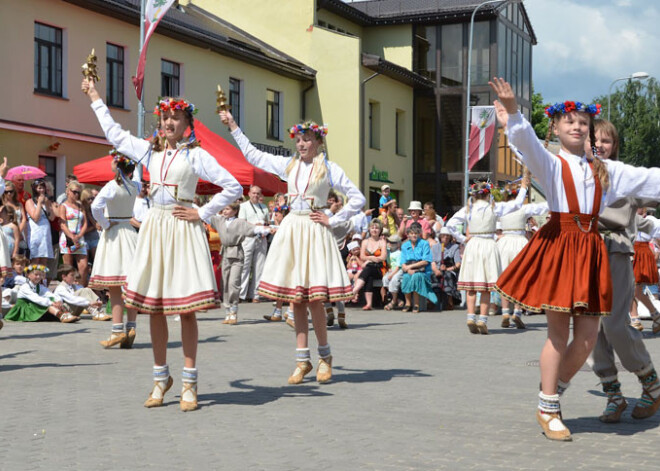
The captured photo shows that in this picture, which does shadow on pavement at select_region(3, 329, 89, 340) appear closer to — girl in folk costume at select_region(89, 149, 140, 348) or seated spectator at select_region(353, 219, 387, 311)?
girl in folk costume at select_region(89, 149, 140, 348)

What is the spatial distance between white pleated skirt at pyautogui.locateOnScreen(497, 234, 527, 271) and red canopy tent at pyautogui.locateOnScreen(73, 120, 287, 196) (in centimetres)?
560

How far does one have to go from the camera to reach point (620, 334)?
6746mm

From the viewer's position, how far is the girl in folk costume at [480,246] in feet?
48.3

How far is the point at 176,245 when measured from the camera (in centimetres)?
750

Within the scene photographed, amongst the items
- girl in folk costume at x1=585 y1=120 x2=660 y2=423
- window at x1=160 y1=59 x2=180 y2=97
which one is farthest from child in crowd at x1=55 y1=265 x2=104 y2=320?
window at x1=160 y1=59 x2=180 y2=97

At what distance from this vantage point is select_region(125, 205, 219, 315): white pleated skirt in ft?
24.2

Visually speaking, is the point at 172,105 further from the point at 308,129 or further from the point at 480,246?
the point at 480,246

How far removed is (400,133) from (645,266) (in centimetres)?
2994

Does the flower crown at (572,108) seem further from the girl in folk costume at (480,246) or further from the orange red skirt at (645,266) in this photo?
the girl in folk costume at (480,246)

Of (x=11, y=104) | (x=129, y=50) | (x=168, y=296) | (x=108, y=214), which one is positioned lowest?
(x=168, y=296)

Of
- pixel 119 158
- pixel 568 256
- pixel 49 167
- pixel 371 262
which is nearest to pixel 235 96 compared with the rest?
pixel 49 167

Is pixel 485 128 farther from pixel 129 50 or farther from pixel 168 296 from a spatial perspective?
pixel 168 296

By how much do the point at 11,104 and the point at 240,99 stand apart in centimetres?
1056

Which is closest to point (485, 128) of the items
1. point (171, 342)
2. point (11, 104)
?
point (11, 104)
